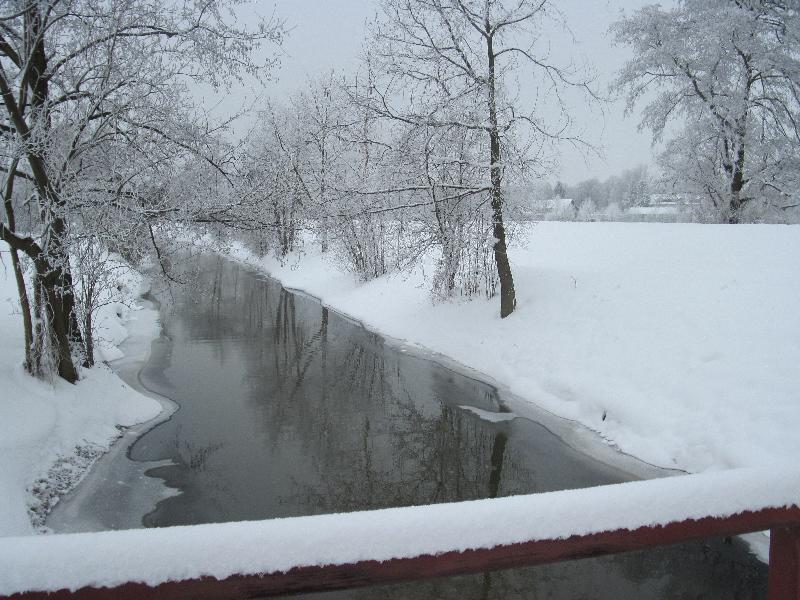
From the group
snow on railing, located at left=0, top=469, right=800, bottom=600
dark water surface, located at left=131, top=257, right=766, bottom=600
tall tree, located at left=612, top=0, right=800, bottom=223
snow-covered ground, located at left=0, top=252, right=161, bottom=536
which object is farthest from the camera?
tall tree, located at left=612, top=0, right=800, bottom=223

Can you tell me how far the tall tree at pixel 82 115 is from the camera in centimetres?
769

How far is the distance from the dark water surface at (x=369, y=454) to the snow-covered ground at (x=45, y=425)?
0.80 m

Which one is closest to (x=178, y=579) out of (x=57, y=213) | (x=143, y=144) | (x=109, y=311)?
(x=57, y=213)

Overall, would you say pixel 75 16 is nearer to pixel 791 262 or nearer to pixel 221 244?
pixel 221 244

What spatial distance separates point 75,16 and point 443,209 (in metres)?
10.6

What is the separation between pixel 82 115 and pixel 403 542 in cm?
917

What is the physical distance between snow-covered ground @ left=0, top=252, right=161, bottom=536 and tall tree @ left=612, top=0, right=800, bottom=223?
1968 centimetres

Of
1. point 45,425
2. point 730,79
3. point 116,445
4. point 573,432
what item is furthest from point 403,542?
point 730,79

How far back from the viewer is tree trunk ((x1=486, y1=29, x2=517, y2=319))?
12.6m

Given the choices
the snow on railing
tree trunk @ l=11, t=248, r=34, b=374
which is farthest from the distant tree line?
the snow on railing

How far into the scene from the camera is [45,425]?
7637 mm

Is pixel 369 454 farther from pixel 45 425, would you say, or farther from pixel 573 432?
pixel 45 425

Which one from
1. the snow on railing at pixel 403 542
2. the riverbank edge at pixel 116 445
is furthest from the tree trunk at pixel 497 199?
the snow on railing at pixel 403 542

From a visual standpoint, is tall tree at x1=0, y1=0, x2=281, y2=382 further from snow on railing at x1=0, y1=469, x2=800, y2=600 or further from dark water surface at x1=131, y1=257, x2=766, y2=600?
snow on railing at x1=0, y1=469, x2=800, y2=600
